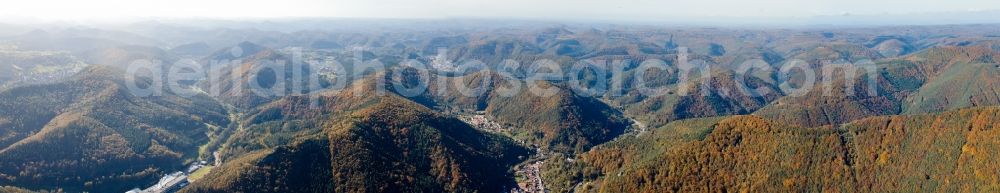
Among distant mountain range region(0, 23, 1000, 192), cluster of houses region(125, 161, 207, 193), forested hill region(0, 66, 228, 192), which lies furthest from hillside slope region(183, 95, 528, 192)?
forested hill region(0, 66, 228, 192)

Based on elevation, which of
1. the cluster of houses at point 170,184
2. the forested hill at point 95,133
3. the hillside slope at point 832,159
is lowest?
the cluster of houses at point 170,184

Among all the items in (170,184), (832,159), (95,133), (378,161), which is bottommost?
(170,184)

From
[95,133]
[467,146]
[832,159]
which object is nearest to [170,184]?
[95,133]

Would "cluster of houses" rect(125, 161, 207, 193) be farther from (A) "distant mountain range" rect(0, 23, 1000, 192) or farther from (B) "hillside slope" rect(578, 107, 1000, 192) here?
(B) "hillside slope" rect(578, 107, 1000, 192)

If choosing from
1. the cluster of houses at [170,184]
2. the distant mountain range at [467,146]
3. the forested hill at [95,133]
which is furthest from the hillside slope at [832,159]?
the forested hill at [95,133]

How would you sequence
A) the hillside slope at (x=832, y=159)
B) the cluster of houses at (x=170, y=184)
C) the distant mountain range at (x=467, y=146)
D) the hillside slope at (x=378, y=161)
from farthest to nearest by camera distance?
the cluster of houses at (x=170, y=184) → the hillside slope at (x=378, y=161) → the distant mountain range at (x=467, y=146) → the hillside slope at (x=832, y=159)

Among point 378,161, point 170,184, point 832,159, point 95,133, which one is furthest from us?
point 95,133

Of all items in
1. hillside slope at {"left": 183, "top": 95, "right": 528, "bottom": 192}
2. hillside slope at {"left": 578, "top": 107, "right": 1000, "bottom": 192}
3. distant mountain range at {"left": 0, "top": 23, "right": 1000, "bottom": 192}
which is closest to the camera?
hillside slope at {"left": 578, "top": 107, "right": 1000, "bottom": 192}

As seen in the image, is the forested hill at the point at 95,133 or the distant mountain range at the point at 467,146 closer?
the distant mountain range at the point at 467,146

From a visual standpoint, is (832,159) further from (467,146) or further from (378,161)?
(378,161)

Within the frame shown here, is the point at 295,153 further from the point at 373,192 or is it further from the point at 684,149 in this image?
the point at 684,149

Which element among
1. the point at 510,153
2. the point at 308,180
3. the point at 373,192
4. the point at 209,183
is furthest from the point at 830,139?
the point at 209,183

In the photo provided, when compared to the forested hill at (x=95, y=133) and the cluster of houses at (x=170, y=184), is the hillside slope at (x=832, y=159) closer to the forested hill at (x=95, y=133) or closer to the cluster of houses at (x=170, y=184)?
the cluster of houses at (x=170, y=184)
